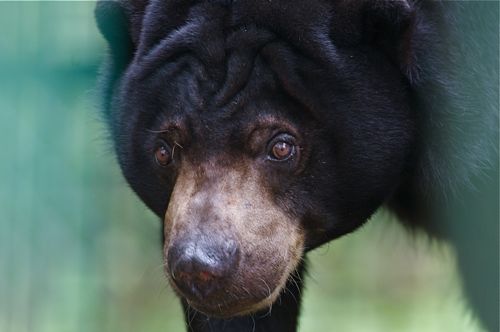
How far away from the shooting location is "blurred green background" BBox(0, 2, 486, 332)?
4402 mm

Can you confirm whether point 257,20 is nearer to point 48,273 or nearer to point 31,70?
point 31,70

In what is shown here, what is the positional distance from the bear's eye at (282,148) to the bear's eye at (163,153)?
37cm

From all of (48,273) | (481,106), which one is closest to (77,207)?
(48,273)

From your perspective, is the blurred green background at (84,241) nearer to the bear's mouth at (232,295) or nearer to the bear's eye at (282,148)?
the bear's eye at (282,148)

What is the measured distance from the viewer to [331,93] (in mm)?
3836

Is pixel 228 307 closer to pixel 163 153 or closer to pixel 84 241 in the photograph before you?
pixel 163 153

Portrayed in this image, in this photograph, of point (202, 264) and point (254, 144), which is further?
point (254, 144)

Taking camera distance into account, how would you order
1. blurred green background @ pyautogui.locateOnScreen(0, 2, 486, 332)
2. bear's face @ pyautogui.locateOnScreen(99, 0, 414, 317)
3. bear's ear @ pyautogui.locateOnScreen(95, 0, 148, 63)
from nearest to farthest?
bear's face @ pyautogui.locateOnScreen(99, 0, 414, 317) → bear's ear @ pyautogui.locateOnScreen(95, 0, 148, 63) → blurred green background @ pyautogui.locateOnScreen(0, 2, 486, 332)

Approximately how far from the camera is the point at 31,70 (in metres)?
3.95

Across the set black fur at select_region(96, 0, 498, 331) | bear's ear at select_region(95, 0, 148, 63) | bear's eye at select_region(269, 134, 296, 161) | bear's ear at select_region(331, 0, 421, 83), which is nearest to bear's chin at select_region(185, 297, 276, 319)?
black fur at select_region(96, 0, 498, 331)

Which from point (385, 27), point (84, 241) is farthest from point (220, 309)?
point (84, 241)

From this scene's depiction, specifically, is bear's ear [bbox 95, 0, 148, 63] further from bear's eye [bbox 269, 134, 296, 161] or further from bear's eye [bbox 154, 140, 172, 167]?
bear's eye [bbox 269, 134, 296, 161]

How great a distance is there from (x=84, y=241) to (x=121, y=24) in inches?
82.8

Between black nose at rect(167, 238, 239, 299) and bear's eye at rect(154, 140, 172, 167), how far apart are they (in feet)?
1.45
